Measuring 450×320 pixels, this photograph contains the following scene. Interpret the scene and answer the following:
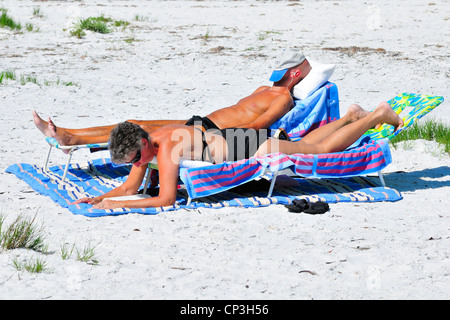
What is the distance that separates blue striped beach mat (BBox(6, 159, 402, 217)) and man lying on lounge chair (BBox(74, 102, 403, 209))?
19 centimetres

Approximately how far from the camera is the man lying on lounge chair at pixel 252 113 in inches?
219

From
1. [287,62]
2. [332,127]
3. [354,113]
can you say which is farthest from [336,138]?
[287,62]

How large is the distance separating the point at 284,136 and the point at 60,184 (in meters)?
1.84

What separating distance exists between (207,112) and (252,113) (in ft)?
8.70

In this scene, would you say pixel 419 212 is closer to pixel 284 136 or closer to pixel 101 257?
pixel 284 136

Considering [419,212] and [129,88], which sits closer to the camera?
[419,212]

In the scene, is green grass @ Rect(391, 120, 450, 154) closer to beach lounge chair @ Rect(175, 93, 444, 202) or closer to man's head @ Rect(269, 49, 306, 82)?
beach lounge chair @ Rect(175, 93, 444, 202)

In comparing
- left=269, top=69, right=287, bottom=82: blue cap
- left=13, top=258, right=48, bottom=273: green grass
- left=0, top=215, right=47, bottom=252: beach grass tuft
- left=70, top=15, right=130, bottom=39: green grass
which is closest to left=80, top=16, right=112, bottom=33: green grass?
left=70, top=15, right=130, bottom=39: green grass

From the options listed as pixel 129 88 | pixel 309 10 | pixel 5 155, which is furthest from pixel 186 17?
pixel 5 155

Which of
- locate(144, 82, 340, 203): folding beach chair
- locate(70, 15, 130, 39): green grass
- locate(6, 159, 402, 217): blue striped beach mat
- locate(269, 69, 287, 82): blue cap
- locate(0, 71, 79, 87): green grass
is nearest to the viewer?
locate(144, 82, 340, 203): folding beach chair

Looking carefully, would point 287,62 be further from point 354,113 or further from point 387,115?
point 387,115

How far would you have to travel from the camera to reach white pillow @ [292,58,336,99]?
237 inches
